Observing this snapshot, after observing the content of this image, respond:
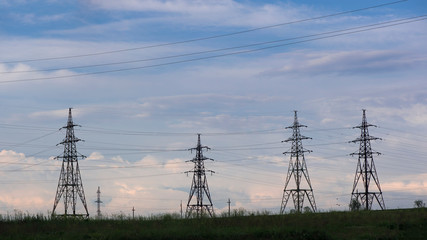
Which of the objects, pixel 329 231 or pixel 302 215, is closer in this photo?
pixel 329 231

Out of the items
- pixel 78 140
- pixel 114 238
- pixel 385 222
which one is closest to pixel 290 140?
pixel 78 140

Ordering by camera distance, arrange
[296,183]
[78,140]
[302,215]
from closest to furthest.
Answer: [302,215], [78,140], [296,183]

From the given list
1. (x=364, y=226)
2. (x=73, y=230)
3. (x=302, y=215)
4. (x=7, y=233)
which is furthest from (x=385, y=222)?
(x=7, y=233)

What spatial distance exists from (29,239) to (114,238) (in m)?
5.40

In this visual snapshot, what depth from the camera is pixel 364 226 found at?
41719mm

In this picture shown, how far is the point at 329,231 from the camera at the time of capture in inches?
1575

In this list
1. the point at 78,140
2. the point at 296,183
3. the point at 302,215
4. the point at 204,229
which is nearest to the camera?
the point at 204,229

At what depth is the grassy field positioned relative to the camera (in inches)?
1506

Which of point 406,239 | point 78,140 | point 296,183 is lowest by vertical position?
point 406,239

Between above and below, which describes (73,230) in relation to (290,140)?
below

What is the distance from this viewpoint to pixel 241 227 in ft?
137

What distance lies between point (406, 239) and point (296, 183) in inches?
2289

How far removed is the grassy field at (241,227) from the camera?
3825 centimetres

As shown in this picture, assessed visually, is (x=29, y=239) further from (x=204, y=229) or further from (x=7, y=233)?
(x=204, y=229)
